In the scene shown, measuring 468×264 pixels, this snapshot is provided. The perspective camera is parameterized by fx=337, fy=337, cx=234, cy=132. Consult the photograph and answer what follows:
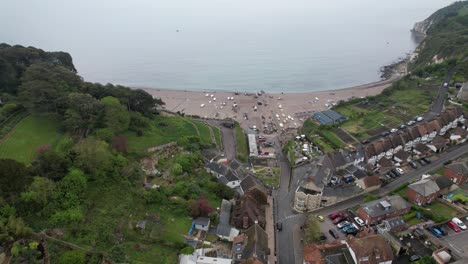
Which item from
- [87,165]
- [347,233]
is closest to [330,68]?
[347,233]

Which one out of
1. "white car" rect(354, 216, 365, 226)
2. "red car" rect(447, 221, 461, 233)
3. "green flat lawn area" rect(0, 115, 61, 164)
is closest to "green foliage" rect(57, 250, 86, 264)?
"green flat lawn area" rect(0, 115, 61, 164)

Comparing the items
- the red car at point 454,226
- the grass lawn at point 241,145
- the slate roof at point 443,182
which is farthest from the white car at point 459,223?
the grass lawn at point 241,145

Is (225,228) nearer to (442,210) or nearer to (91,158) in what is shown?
(91,158)

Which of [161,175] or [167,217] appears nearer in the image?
[167,217]

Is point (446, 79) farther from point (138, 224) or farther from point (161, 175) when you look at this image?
point (138, 224)

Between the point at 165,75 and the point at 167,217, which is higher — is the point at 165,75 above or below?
above

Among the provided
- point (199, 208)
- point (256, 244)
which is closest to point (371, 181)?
point (256, 244)

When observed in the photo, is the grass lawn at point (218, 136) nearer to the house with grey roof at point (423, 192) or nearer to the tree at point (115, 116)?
the tree at point (115, 116)
